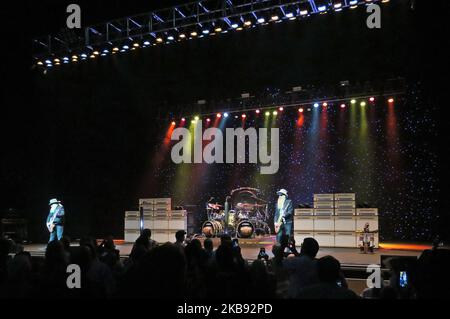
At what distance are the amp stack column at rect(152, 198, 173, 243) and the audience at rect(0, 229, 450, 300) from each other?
808cm

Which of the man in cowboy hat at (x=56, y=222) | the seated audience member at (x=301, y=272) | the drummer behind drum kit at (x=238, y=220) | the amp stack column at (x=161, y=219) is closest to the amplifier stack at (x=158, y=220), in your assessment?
the amp stack column at (x=161, y=219)

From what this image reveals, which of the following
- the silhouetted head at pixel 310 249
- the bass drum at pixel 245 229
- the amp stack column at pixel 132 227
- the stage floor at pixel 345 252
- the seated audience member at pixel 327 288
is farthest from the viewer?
the amp stack column at pixel 132 227

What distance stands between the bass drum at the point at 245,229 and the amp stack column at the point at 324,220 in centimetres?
182

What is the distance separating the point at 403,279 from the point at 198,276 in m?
1.74

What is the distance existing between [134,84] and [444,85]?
9310 millimetres

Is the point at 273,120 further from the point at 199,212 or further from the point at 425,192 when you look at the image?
the point at 425,192

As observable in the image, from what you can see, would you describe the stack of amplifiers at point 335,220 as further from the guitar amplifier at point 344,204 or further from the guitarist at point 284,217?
the guitarist at point 284,217

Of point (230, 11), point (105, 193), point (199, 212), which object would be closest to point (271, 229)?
point (199, 212)

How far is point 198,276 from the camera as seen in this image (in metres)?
3.92

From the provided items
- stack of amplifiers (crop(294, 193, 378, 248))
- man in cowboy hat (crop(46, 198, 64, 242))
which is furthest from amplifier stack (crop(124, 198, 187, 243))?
stack of amplifiers (crop(294, 193, 378, 248))

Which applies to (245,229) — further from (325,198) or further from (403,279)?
(403,279)

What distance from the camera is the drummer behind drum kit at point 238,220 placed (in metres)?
12.6

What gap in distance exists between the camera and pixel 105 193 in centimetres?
1563

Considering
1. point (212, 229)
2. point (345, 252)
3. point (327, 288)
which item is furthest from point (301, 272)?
point (212, 229)
